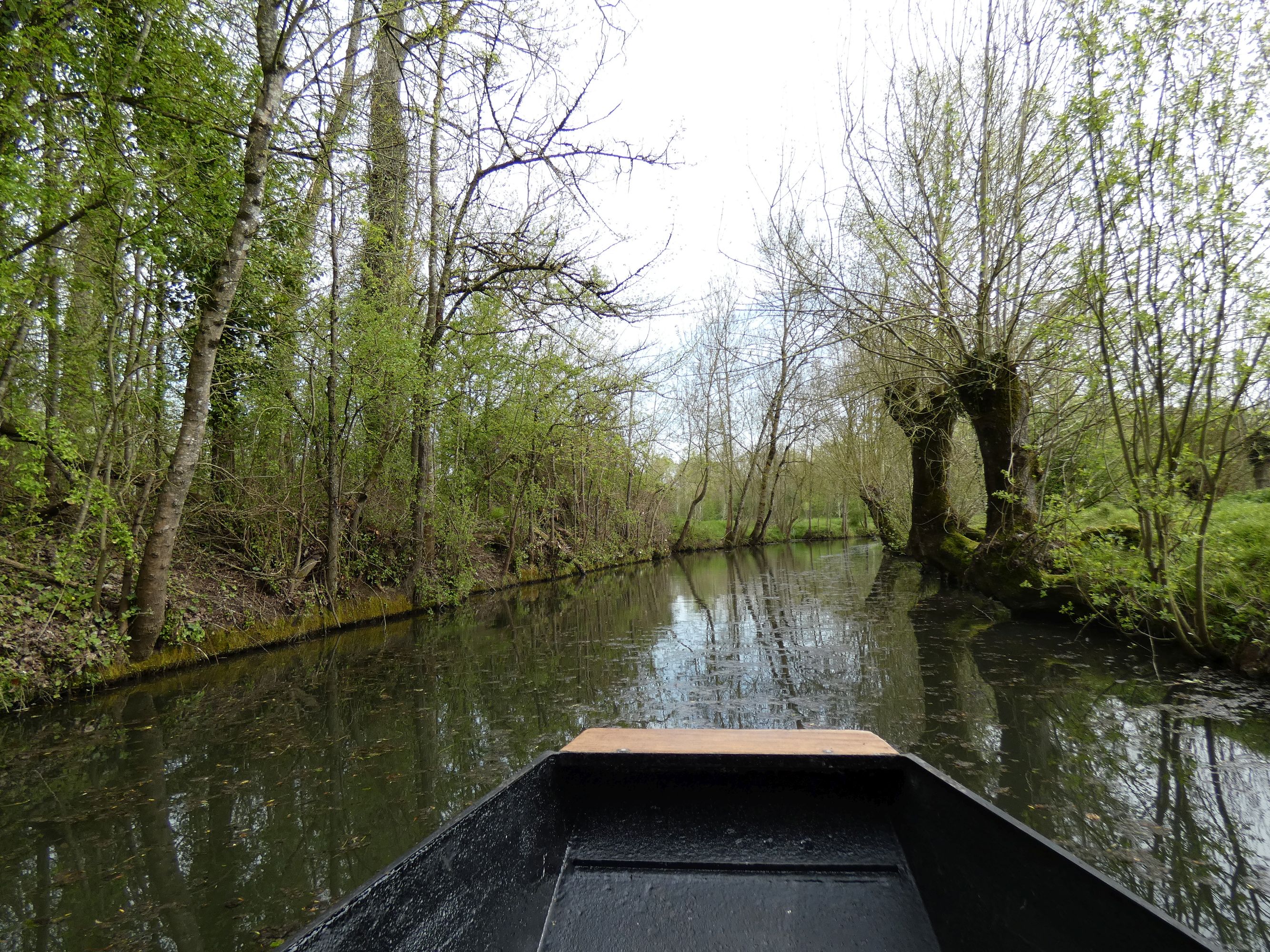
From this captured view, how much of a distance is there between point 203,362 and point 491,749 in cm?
471

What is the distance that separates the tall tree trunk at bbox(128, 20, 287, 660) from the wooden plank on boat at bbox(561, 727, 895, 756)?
5.46 metres

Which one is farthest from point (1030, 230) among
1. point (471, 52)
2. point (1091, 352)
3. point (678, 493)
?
point (678, 493)

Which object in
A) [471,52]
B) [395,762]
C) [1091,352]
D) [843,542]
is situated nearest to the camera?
[395,762]

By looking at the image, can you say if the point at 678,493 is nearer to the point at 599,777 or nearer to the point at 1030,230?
the point at 1030,230

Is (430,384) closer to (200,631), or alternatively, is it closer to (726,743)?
(200,631)

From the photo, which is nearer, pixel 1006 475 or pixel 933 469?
pixel 1006 475

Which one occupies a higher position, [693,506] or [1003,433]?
[1003,433]

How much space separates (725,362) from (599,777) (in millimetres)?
23416

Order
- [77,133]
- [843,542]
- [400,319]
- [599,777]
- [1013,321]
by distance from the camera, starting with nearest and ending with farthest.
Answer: [599,777] → [77,133] → [1013,321] → [400,319] → [843,542]

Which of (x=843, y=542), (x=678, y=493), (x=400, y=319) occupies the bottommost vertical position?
(x=843, y=542)

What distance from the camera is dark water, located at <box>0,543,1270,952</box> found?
7.75 feet

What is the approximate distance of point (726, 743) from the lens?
2023 mm

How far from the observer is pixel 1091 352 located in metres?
5.28

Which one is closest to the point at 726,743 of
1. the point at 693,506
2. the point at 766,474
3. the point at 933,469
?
the point at 933,469
